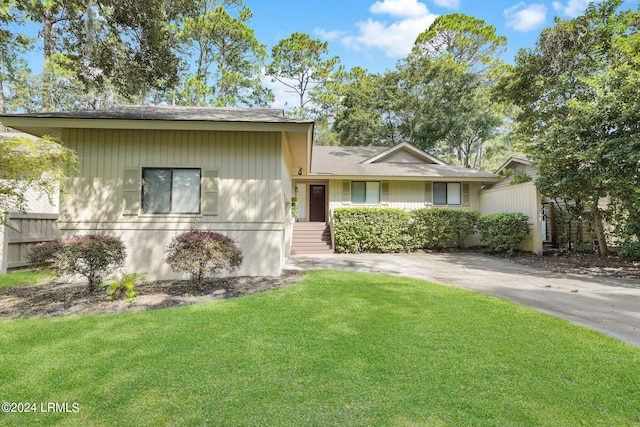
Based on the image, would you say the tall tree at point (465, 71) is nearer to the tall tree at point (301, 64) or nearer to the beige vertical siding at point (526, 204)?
the tall tree at point (301, 64)

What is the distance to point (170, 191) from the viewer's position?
6.70m

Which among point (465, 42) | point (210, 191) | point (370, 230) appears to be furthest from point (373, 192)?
point (465, 42)

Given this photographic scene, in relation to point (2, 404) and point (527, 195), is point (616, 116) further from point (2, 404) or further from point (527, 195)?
point (2, 404)

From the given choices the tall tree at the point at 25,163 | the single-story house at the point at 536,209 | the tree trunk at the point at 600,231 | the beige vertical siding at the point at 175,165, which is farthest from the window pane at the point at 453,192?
the tall tree at the point at 25,163

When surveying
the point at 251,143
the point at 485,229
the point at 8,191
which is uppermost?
the point at 251,143

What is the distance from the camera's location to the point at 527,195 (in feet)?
34.3

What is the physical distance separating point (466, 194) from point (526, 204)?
3450mm

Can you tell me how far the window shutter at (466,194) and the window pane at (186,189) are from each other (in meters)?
11.7

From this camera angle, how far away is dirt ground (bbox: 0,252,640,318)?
4.44 metres

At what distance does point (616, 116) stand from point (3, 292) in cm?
1365

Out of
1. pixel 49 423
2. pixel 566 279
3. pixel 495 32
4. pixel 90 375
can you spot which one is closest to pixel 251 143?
pixel 90 375

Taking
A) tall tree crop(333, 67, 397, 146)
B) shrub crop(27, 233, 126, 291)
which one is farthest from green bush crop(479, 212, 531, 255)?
tall tree crop(333, 67, 397, 146)

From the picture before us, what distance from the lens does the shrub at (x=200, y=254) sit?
16.8ft

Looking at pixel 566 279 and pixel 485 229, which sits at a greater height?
pixel 485 229
